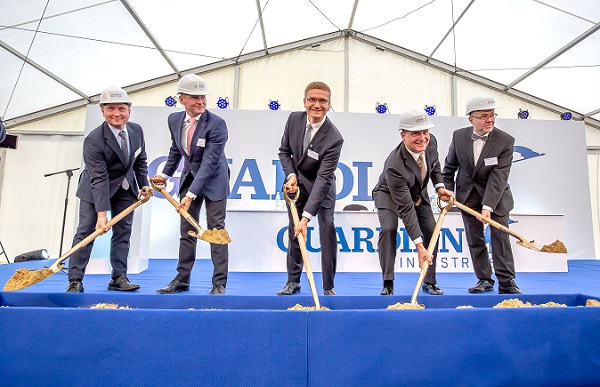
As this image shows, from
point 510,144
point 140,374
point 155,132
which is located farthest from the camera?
point 155,132

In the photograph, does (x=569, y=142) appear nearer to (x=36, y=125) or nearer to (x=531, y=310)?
(x=531, y=310)

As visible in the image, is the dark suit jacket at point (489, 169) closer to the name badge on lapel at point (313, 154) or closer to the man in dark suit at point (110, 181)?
the name badge on lapel at point (313, 154)

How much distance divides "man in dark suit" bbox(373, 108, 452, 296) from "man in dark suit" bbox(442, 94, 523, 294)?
0.79 ft

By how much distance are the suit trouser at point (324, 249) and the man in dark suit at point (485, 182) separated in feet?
2.99

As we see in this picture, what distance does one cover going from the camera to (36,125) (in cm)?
612

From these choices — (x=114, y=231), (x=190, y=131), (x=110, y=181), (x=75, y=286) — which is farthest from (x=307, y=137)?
(x=75, y=286)

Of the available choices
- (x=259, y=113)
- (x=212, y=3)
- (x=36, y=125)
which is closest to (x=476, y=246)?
(x=259, y=113)

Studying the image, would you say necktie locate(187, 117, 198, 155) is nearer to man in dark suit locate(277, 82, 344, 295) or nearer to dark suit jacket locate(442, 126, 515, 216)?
man in dark suit locate(277, 82, 344, 295)

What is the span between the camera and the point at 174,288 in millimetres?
2268

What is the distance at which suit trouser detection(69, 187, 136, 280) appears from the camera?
7.47 ft

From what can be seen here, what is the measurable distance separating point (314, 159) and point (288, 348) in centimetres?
134

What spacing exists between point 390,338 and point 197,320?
21.9 inches

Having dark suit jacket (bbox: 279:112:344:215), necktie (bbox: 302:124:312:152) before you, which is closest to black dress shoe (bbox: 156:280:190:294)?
dark suit jacket (bbox: 279:112:344:215)

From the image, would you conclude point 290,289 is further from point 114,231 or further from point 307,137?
point 114,231
